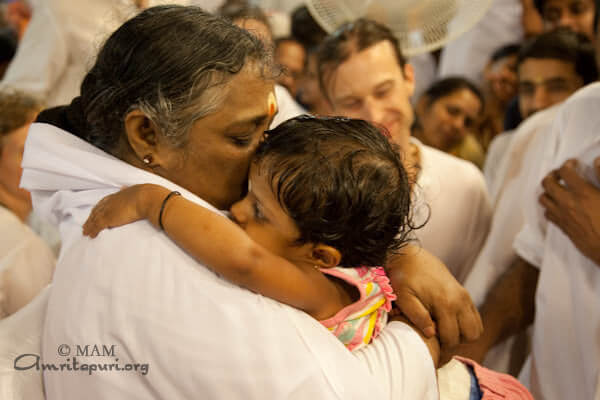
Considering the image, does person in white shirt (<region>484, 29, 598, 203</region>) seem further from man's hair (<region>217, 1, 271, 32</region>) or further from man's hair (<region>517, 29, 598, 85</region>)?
man's hair (<region>217, 1, 271, 32</region>)

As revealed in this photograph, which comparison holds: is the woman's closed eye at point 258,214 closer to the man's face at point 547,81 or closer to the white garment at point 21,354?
the white garment at point 21,354

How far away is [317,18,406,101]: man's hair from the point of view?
267 centimetres

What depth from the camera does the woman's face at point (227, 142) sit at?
5.00 ft

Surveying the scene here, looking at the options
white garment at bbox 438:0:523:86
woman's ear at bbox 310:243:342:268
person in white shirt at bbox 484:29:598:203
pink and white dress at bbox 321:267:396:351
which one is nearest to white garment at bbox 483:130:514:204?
person in white shirt at bbox 484:29:598:203

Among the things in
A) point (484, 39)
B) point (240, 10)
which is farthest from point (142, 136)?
point (484, 39)

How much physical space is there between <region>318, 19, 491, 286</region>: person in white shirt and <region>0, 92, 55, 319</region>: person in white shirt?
1.35 metres

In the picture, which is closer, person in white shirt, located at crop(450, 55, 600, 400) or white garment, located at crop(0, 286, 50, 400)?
white garment, located at crop(0, 286, 50, 400)

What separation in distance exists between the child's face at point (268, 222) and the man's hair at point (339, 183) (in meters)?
0.02

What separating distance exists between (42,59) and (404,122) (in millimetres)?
2090

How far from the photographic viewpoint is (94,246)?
1.41 meters

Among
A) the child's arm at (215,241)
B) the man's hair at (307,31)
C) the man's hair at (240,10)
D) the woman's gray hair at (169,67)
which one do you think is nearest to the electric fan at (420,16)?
the man's hair at (240,10)

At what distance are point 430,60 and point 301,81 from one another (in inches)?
79.9

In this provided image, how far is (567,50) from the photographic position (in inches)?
135

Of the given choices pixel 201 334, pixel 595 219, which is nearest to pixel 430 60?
pixel 595 219
